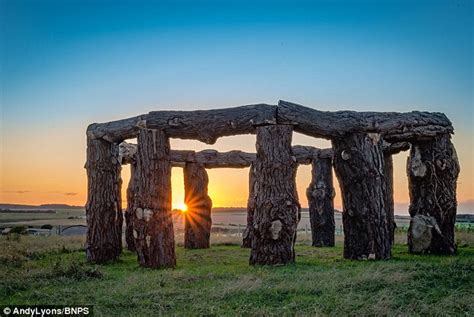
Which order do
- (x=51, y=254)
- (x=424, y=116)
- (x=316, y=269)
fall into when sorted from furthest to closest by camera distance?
(x=51, y=254) < (x=424, y=116) < (x=316, y=269)

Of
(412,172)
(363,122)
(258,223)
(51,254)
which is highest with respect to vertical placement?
(363,122)

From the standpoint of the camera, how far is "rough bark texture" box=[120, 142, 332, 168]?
2114 cm

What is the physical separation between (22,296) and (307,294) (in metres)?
5.18

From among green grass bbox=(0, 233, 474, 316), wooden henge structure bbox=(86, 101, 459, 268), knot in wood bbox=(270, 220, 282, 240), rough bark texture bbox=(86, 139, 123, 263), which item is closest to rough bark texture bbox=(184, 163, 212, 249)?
wooden henge structure bbox=(86, 101, 459, 268)

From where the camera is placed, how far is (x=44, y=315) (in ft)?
26.0

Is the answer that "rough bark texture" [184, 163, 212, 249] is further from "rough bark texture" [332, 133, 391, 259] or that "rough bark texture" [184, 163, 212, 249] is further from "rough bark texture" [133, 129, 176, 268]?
"rough bark texture" [332, 133, 391, 259]

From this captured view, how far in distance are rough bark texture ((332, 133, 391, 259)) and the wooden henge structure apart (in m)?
0.03

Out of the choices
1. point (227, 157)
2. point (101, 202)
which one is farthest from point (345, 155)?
point (227, 157)

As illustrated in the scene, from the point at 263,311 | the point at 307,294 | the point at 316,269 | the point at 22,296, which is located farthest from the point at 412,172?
the point at 22,296

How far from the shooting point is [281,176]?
13102 millimetres

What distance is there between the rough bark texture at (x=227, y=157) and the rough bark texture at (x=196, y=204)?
36 cm

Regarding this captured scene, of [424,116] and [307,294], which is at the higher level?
[424,116]

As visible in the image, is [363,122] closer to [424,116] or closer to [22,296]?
[424,116]

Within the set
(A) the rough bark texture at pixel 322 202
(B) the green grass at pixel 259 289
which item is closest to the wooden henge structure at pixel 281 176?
(B) the green grass at pixel 259 289
